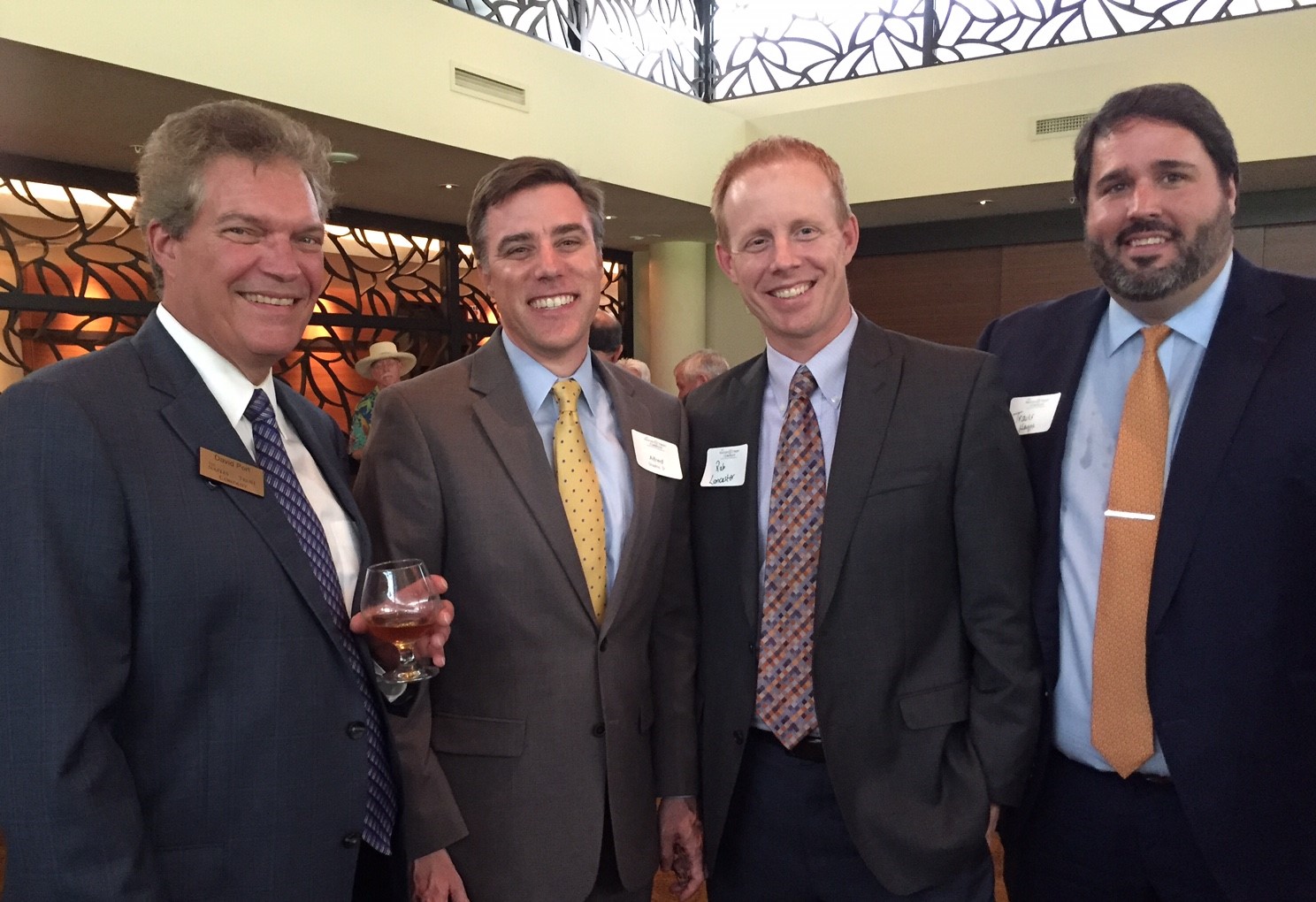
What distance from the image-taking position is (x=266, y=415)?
1.50 meters

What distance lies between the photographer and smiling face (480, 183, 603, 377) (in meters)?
1.79

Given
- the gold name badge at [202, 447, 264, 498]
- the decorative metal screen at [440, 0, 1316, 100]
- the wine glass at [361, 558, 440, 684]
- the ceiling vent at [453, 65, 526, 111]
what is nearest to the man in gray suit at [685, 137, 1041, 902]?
the wine glass at [361, 558, 440, 684]

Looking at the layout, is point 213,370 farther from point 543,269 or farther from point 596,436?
point 596,436

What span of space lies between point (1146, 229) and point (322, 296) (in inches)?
324

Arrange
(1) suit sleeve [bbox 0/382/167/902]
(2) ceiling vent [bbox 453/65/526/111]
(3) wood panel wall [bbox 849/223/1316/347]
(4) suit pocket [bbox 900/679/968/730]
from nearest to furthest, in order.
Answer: (1) suit sleeve [bbox 0/382/167/902] < (4) suit pocket [bbox 900/679/968/730] < (2) ceiling vent [bbox 453/65/526/111] < (3) wood panel wall [bbox 849/223/1316/347]

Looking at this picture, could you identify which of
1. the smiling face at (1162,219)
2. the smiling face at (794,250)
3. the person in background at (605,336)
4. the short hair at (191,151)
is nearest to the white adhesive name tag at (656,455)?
the smiling face at (794,250)

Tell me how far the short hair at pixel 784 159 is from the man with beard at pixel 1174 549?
1.69 ft

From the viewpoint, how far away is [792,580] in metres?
1.75

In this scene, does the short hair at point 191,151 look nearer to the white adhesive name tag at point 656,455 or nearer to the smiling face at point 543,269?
the smiling face at point 543,269

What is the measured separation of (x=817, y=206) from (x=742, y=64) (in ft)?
28.3

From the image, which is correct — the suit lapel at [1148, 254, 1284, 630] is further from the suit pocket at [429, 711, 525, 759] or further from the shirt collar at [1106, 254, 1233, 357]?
the suit pocket at [429, 711, 525, 759]

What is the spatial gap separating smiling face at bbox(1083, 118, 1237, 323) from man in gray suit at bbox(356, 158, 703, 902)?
1011 millimetres

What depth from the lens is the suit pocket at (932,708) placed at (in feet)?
5.48

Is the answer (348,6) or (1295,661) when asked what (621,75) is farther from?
(1295,661)
